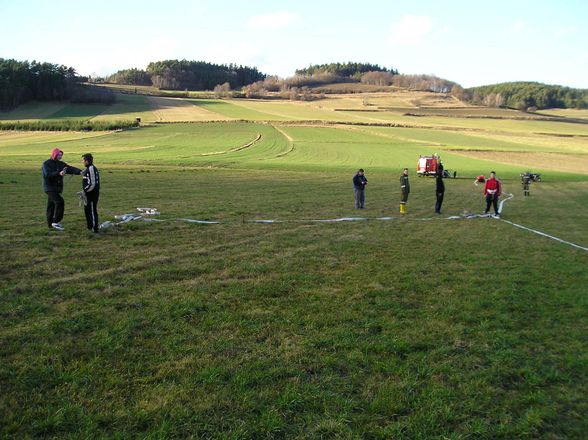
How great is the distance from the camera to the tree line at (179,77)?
165 metres

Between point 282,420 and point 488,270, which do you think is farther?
point 488,270

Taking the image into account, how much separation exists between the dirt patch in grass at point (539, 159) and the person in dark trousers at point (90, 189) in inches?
1974

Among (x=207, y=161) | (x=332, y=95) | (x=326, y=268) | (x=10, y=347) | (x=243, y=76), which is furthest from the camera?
(x=243, y=76)

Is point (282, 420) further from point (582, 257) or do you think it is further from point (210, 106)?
point (210, 106)

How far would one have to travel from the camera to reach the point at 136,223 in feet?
47.7

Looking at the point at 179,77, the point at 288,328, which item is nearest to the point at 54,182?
the point at 288,328

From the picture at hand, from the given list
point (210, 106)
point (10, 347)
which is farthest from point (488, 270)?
point (210, 106)

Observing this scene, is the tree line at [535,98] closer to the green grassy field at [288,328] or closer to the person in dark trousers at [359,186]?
the person in dark trousers at [359,186]

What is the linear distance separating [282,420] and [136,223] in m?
10.9

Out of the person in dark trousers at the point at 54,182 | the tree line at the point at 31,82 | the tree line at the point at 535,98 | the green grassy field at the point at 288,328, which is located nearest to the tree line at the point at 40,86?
the tree line at the point at 31,82

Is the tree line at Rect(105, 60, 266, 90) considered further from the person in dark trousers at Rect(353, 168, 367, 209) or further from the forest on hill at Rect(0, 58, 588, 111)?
the person in dark trousers at Rect(353, 168, 367, 209)

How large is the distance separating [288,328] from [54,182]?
871cm

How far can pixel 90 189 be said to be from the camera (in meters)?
12.6

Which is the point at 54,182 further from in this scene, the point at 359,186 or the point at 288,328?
the point at 359,186
